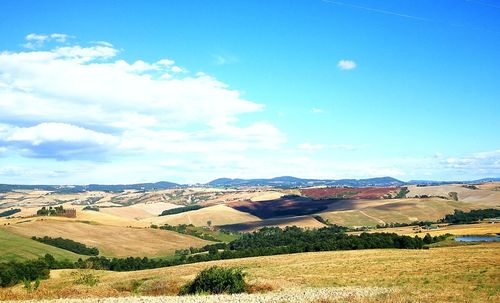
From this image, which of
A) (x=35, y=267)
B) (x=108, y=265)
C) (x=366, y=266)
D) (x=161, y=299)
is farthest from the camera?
(x=108, y=265)

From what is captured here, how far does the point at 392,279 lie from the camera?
54.3 m

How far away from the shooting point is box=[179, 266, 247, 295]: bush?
4488 centimetres

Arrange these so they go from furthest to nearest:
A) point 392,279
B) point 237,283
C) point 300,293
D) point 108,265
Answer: point 108,265 < point 392,279 < point 237,283 < point 300,293

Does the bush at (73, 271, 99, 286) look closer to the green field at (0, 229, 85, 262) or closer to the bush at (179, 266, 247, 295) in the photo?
the bush at (179, 266, 247, 295)

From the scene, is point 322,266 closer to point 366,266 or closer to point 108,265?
point 366,266

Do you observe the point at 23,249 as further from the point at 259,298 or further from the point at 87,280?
the point at 259,298

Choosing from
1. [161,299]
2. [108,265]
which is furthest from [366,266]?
[108,265]

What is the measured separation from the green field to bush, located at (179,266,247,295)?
105m

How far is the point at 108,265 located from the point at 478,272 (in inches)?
4448

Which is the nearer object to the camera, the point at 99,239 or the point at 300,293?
the point at 300,293

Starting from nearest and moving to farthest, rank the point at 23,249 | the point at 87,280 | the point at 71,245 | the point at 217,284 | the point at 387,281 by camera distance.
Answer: the point at 217,284
the point at 387,281
the point at 87,280
the point at 23,249
the point at 71,245

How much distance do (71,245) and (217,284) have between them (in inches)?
5842

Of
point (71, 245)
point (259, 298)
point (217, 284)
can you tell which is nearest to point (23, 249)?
point (71, 245)

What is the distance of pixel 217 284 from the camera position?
4553 centimetres
